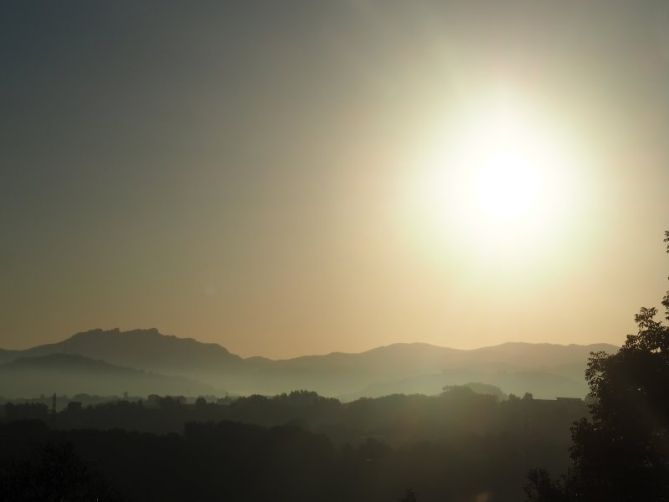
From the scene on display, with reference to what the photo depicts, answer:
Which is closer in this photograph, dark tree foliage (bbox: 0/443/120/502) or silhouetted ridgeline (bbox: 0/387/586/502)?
dark tree foliage (bbox: 0/443/120/502)

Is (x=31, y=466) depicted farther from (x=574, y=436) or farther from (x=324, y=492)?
(x=324, y=492)

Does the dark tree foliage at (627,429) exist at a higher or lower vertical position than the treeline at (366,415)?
higher

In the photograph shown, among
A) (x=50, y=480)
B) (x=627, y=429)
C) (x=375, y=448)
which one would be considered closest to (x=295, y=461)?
(x=375, y=448)

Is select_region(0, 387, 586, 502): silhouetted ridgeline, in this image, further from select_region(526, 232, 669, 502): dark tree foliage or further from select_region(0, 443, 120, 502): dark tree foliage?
select_region(526, 232, 669, 502): dark tree foliage

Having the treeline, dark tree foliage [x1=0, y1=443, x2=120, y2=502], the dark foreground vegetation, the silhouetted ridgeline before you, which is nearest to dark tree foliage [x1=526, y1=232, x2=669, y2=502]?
the dark foreground vegetation

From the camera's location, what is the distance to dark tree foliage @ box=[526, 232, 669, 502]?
1917cm

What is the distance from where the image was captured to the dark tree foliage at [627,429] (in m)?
19.2

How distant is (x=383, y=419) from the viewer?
167250 millimetres

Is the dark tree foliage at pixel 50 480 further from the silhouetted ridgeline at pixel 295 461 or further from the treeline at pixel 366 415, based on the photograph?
the treeline at pixel 366 415

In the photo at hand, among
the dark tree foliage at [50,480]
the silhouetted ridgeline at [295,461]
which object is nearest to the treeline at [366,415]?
the silhouetted ridgeline at [295,461]

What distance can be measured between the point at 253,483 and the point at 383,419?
71.5 m

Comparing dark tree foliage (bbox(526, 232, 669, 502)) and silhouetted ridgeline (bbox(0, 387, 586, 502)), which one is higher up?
dark tree foliage (bbox(526, 232, 669, 502))

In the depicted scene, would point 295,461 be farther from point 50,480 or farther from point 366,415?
point 50,480

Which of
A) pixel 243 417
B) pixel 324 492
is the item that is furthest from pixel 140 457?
pixel 243 417
